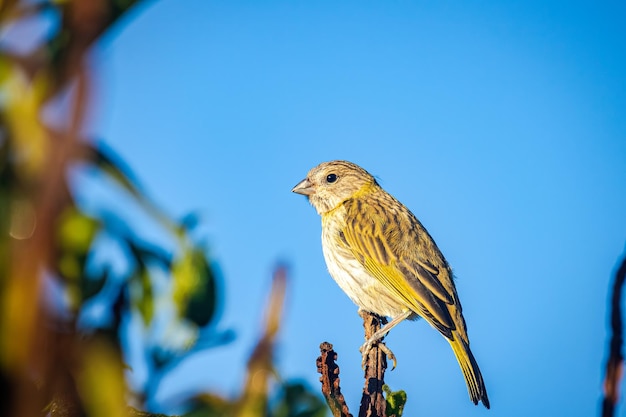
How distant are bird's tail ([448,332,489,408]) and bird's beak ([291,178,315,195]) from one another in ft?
7.73

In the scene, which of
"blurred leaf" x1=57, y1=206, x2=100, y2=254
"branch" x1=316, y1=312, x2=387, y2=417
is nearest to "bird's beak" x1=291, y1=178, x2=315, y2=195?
"branch" x1=316, y1=312, x2=387, y2=417

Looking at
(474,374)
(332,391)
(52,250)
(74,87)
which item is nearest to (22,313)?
(52,250)

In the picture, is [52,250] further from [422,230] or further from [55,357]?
[422,230]

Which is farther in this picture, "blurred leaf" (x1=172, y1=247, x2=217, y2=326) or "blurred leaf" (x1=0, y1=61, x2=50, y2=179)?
"blurred leaf" (x1=172, y1=247, x2=217, y2=326)

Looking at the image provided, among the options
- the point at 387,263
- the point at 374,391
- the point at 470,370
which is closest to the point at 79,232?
the point at 374,391

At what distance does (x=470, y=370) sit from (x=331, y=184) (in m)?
2.74

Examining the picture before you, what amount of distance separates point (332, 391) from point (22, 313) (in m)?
1.94

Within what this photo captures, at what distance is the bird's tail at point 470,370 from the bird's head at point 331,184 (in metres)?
2.16

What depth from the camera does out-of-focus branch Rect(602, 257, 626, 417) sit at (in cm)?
69

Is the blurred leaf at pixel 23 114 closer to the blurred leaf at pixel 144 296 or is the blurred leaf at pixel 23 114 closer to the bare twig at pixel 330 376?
the blurred leaf at pixel 144 296

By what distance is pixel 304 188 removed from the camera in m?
7.63

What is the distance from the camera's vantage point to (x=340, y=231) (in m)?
6.93

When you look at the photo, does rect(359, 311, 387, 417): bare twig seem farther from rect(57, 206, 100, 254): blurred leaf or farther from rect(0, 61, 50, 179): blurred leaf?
rect(0, 61, 50, 179): blurred leaf

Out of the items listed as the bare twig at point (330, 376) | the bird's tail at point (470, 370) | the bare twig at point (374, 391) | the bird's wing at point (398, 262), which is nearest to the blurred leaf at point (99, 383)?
the bare twig at point (330, 376)
